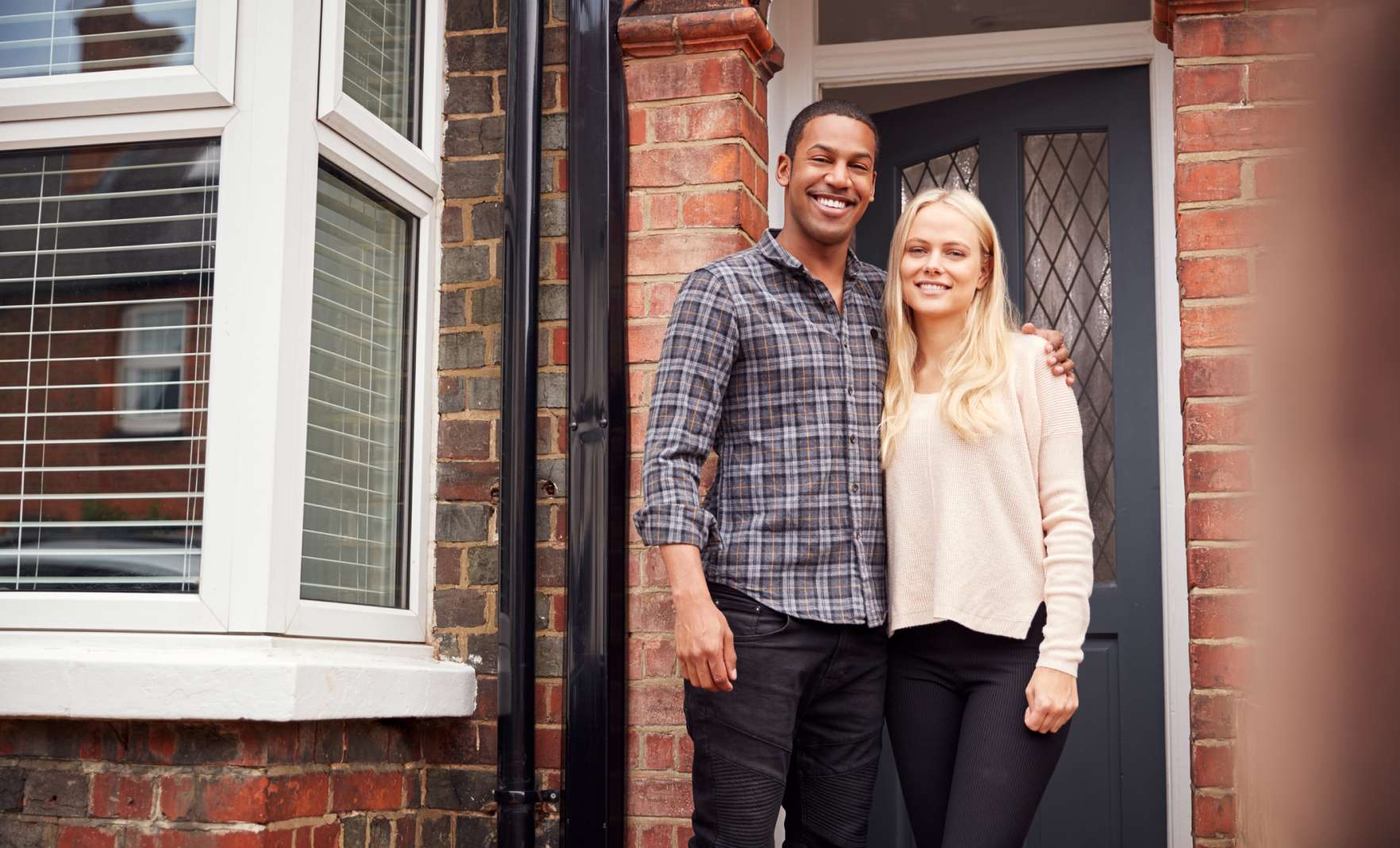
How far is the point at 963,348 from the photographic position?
8.34 feet

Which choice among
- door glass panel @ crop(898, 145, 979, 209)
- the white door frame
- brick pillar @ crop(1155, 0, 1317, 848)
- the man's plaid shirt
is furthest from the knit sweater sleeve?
door glass panel @ crop(898, 145, 979, 209)

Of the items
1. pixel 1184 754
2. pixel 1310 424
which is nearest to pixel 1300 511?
pixel 1310 424

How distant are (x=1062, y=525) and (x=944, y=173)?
2025 mm

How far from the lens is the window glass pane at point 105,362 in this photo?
8.98 feet

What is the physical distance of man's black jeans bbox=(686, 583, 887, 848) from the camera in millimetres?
2475

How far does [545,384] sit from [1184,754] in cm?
189

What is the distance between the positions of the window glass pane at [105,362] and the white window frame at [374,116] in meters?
0.27

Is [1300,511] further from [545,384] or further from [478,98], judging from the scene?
[478,98]

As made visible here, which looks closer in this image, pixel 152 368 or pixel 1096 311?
pixel 152 368

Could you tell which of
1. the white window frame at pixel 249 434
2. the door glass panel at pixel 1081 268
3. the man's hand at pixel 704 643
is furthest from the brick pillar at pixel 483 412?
the door glass panel at pixel 1081 268

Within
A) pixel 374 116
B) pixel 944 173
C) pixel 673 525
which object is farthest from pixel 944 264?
pixel 944 173

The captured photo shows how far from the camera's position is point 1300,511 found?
0.36 m

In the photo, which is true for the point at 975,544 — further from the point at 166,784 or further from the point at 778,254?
the point at 166,784

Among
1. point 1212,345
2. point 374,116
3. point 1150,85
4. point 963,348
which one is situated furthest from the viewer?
point 1150,85
